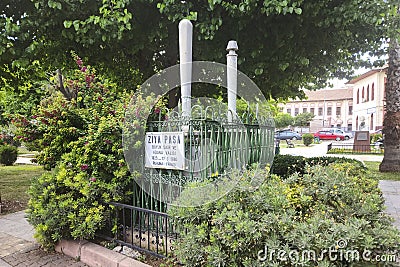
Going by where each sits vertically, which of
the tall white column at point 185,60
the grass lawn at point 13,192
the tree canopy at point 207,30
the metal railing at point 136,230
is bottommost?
the grass lawn at point 13,192

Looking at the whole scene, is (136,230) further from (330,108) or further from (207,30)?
(330,108)

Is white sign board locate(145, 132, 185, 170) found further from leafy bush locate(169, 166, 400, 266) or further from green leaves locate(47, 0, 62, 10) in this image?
green leaves locate(47, 0, 62, 10)

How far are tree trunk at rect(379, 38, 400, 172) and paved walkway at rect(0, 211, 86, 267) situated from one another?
34.0 feet

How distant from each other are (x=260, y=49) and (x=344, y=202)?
4.24 m

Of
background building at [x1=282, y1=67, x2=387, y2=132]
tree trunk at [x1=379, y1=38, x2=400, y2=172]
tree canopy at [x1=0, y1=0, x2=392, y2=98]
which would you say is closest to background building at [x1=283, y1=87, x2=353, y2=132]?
background building at [x1=282, y1=67, x2=387, y2=132]

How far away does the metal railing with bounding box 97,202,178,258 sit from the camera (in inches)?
120

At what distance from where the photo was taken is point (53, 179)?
351 centimetres

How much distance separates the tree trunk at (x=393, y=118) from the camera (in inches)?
376

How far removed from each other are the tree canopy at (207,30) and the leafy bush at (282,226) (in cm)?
303

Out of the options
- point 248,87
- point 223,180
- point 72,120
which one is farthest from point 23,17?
point 223,180

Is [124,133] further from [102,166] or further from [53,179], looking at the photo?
[53,179]

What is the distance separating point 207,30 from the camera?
491 centimetres

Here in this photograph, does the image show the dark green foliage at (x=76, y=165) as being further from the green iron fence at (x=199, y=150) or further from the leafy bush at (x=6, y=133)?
the leafy bush at (x=6, y=133)

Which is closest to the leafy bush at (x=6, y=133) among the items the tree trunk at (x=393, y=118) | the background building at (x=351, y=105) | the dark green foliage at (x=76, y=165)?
the dark green foliage at (x=76, y=165)
